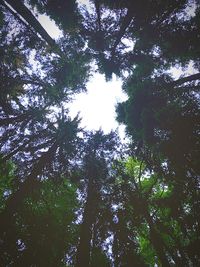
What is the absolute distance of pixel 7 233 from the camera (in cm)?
1044

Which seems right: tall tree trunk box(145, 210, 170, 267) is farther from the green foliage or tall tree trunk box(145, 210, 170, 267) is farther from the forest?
the green foliage

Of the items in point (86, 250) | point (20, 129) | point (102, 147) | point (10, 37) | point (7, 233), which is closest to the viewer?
point (7, 233)

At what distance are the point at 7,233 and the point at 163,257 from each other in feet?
29.1

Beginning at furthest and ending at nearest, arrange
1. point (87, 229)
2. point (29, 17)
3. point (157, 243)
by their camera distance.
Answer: point (157, 243), point (29, 17), point (87, 229)

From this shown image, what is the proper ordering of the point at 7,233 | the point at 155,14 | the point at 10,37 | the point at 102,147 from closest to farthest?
the point at 7,233 < the point at 155,14 < the point at 10,37 < the point at 102,147

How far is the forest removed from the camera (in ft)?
38.0

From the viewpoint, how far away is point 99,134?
1752 centimetres

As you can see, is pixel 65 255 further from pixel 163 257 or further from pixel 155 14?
pixel 155 14

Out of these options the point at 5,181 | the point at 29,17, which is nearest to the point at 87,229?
the point at 5,181

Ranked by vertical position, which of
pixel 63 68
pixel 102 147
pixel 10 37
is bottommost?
pixel 102 147

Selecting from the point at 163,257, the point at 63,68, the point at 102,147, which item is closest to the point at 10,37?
the point at 63,68

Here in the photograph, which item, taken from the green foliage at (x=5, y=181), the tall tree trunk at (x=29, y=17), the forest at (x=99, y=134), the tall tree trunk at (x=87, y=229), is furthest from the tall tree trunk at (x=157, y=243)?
the tall tree trunk at (x=29, y=17)

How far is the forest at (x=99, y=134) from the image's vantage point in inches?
456

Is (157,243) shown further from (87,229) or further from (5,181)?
(5,181)
